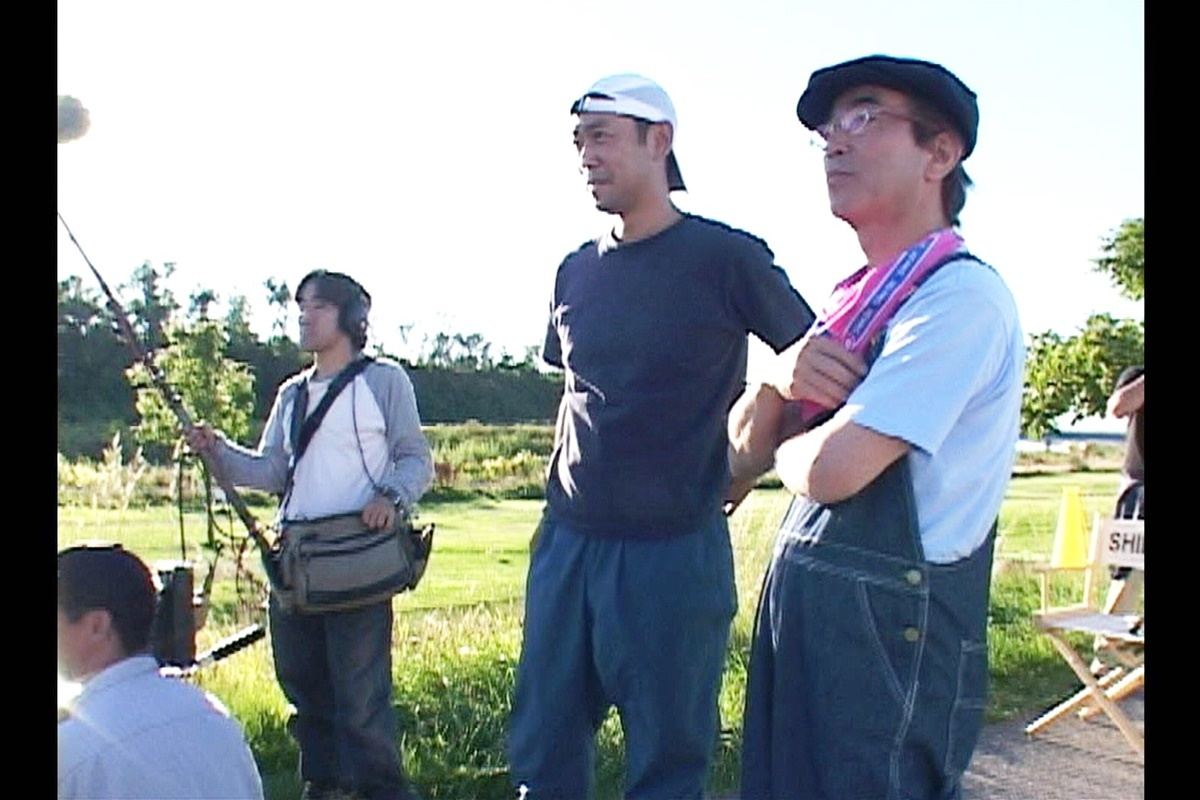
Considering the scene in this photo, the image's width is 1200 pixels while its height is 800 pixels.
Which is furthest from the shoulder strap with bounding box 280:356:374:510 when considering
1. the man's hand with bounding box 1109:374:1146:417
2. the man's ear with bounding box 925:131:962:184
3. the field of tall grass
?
the man's hand with bounding box 1109:374:1146:417

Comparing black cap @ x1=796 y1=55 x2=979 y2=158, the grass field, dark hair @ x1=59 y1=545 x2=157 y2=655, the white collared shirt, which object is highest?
black cap @ x1=796 y1=55 x2=979 y2=158

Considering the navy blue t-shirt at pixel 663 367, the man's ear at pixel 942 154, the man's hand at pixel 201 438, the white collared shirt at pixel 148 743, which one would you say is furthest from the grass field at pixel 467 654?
the man's ear at pixel 942 154

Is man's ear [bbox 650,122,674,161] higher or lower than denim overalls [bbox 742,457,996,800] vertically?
higher

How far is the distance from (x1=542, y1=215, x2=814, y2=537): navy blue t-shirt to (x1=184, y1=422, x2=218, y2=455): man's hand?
5.48 feet

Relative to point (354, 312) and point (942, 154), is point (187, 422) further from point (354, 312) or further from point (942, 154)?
point (942, 154)

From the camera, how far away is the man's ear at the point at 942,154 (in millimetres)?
2109

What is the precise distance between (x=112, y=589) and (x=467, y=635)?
3.44m

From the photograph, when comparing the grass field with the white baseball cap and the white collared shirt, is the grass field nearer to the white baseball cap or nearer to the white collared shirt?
the white collared shirt

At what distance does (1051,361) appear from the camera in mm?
14000

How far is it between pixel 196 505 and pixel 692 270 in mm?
2909

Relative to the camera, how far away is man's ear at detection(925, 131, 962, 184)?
2.11m

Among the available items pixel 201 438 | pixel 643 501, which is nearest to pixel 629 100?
pixel 643 501
